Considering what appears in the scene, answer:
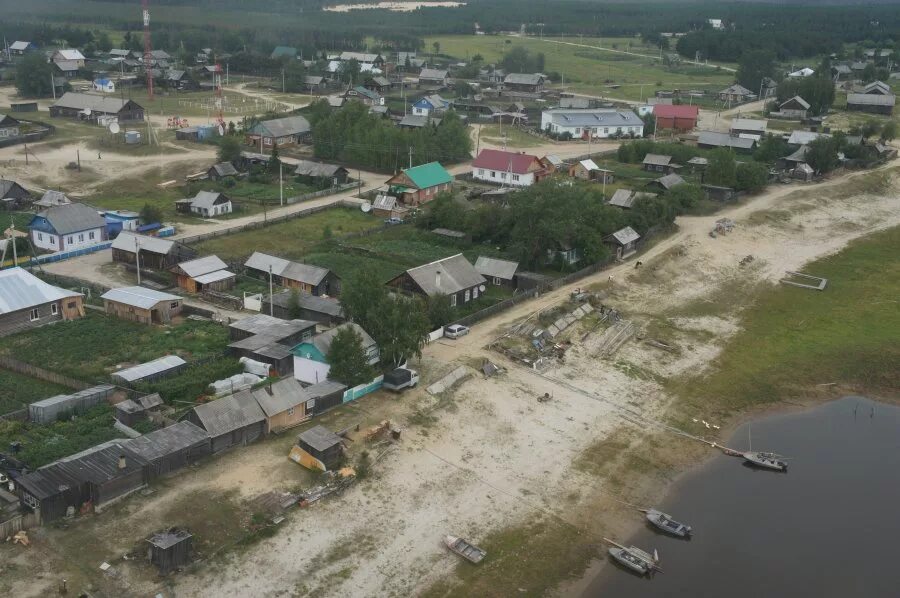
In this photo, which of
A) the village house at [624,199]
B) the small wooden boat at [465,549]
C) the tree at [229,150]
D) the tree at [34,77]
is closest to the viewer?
the small wooden boat at [465,549]

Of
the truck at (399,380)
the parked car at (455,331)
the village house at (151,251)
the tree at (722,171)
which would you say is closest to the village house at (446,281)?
the parked car at (455,331)

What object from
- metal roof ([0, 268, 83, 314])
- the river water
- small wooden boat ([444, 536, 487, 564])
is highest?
metal roof ([0, 268, 83, 314])

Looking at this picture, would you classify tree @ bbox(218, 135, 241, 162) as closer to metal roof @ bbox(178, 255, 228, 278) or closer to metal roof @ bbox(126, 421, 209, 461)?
metal roof @ bbox(178, 255, 228, 278)

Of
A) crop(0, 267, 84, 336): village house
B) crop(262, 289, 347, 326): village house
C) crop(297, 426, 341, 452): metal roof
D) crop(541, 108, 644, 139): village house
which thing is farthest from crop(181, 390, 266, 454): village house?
crop(541, 108, 644, 139): village house

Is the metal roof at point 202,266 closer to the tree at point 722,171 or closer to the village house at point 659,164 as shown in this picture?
the tree at point 722,171

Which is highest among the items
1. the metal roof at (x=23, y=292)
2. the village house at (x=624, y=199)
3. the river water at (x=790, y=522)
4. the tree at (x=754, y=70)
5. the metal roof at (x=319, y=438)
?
the tree at (x=754, y=70)

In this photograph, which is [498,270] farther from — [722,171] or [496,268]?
[722,171]

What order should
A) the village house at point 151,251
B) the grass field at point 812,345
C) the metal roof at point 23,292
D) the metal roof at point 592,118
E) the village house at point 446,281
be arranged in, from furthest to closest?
1. the metal roof at point 592,118
2. the village house at point 151,251
3. the village house at point 446,281
4. the metal roof at point 23,292
5. the grass field at point 812,345
